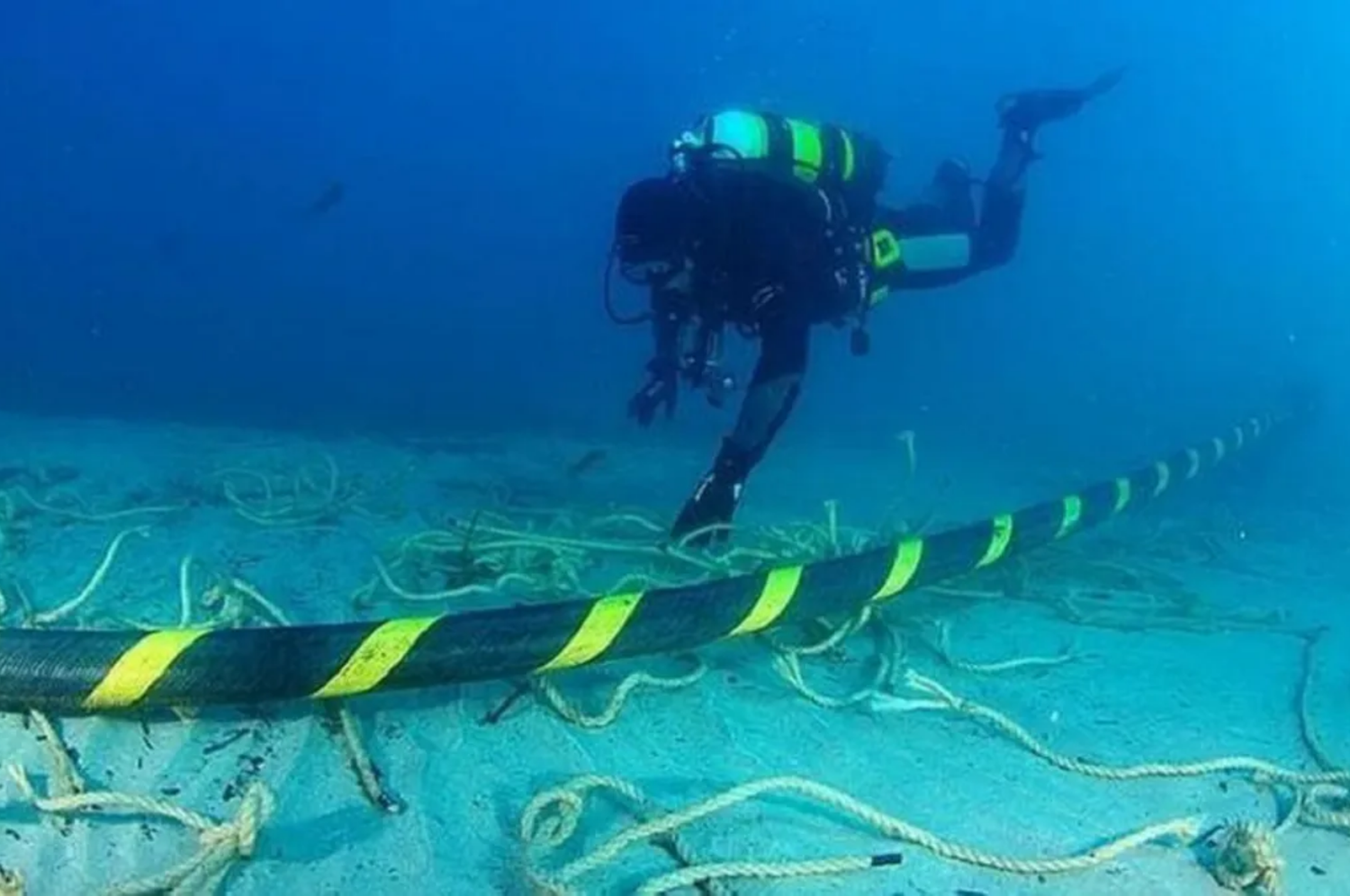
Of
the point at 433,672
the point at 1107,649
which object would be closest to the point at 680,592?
the point at 433,672

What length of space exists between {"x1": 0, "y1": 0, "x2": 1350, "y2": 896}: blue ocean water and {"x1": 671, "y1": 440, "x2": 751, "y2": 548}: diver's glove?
0.56 m

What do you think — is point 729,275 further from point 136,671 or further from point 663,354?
point 136,671

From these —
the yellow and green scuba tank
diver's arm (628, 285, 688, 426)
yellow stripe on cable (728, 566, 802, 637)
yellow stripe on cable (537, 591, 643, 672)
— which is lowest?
yellow stripe on cable (728, 566, 802, 637)

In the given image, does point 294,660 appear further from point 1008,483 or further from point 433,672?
point 1008,483

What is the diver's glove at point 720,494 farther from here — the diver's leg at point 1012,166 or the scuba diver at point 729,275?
the diver's leg at point 1012,166

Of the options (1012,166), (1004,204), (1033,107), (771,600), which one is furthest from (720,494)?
(1033,107)

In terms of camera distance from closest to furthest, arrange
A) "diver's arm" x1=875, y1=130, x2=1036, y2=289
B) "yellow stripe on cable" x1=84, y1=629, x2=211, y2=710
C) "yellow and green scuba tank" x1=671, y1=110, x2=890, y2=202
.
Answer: "yellow stripe on cable" x1=84, y1=629, x2=211, y2=710 → "yellow and green scuba tank" x1=671, y1=110, x2=890, y2=202 → "diver's arm" x1=875, y1=130, x2=1036, y2=289

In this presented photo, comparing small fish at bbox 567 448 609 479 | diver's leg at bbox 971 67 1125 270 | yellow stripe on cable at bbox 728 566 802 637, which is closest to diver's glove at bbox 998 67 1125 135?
diver's leg at bbox 971 67 1125 270

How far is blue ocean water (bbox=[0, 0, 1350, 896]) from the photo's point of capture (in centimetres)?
251

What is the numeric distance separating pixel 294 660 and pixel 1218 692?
289 cm

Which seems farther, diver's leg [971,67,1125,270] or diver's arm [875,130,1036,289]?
diver's leg [971,67,1125,270]

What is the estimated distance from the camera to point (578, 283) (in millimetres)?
43406

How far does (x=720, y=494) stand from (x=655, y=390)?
59cm

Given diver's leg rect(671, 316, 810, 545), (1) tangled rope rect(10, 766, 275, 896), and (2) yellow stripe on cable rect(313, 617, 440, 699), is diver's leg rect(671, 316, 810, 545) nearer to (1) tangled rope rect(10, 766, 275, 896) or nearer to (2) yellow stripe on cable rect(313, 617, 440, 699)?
(2) yellow stripe on cable rect(313, 617, 440, 699)
